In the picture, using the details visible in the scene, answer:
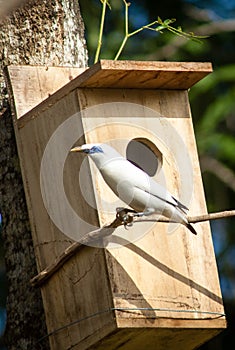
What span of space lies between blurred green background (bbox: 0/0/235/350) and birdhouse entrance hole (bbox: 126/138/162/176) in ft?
12.4

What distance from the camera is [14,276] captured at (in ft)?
20.3

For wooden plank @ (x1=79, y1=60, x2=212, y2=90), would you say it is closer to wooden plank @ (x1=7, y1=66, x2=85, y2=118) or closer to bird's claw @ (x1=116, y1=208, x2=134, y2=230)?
wooden plank @ (x1=7, y1=66, x2=85, y2=118)

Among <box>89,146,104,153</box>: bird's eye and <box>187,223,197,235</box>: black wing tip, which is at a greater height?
<box>89,146,104,153</box>: bird's eye

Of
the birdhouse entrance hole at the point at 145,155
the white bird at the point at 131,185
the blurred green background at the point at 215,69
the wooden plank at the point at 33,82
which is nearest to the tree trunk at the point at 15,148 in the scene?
the wooden plank at the point at 33,82

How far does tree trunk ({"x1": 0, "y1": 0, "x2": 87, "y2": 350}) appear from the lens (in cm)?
614

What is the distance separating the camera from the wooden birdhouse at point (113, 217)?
5773 mm

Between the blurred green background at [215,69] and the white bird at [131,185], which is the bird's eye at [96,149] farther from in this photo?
the blurred green background at [215,69]

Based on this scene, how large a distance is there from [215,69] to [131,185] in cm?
560

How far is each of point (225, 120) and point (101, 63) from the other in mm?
5902

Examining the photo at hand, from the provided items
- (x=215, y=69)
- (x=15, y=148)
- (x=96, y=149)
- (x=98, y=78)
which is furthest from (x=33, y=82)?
(x=215, y=69)

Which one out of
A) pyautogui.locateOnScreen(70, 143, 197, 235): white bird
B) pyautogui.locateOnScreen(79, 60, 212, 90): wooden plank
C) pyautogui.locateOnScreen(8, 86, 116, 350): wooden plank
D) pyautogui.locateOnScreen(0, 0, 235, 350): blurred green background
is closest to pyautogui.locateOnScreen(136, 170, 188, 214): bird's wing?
pyautogui.locateOnScreen(70, 143, 197, 235): white bird

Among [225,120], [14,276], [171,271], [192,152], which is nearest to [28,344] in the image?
[14,276]

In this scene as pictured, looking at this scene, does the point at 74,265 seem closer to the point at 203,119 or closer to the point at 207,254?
the point at 207,254

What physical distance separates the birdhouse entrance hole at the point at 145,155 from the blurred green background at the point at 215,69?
3767 mm
